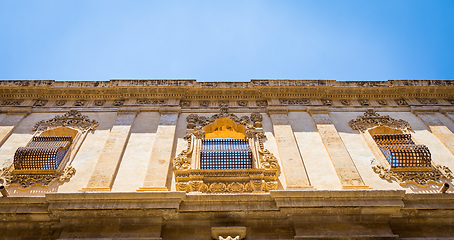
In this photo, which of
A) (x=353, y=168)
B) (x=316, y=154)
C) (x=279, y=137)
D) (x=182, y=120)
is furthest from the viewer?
(x=182, y=120)

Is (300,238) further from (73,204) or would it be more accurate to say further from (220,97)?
(220,97)

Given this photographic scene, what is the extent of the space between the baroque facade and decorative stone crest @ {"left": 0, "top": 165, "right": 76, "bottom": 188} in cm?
3

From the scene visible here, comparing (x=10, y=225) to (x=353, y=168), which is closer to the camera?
(x=10, y=225)

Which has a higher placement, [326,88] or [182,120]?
[326,88]

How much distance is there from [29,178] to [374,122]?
10.6 m

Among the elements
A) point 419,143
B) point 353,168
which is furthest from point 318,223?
point 419,143

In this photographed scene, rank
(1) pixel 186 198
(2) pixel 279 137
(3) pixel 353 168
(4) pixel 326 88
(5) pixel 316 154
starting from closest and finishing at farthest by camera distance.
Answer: (1) pixel 186 198
(3) pixel 353 168
(5) pixel 316 154
(2) pixel 279 137
(4) pixel 326 88

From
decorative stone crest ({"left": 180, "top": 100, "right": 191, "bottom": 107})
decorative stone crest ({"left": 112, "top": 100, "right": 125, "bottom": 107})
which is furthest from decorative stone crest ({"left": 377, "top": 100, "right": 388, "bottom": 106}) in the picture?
decorative stone crest ({"left": 112, "top": 100, "right": 125, "bottom": 107})

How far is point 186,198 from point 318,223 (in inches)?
115

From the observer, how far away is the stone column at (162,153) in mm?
8352

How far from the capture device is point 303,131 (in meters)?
10.6

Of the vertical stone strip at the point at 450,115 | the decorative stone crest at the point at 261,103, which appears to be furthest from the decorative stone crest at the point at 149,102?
the vertical stone strip at the point at 450,115

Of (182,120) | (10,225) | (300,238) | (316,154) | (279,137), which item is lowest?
(300,238)

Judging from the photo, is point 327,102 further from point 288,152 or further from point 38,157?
point 38,157
